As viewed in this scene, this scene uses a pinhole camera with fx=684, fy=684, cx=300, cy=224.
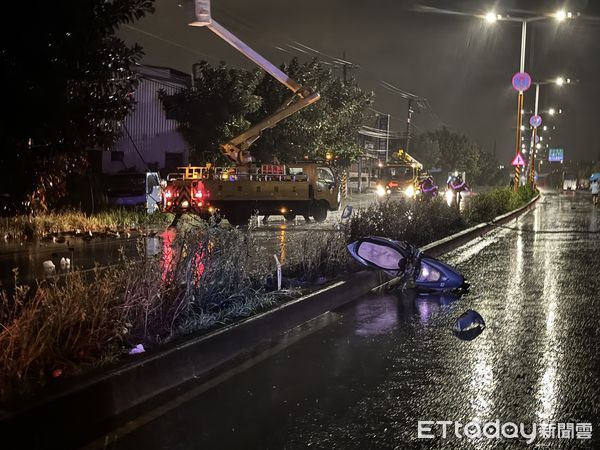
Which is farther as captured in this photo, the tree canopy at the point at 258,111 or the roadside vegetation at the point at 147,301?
the tree canopy at the point at 258,111

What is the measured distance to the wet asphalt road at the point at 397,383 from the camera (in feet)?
15.1

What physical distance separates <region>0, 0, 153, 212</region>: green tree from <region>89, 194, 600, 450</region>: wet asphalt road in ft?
6.97

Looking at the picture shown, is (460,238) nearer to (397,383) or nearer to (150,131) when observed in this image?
(397,383)

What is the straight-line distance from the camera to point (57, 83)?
5090 millimetres

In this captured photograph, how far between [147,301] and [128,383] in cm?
123

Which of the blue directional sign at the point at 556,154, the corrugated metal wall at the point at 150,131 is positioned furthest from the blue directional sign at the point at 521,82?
the blue directional sign at the point at 556,154

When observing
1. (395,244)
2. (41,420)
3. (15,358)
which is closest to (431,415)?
(41,420)

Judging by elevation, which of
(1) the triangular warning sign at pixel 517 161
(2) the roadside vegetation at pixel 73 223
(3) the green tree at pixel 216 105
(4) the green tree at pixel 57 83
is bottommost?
(2) the roadside vegetation at pixel 73 223

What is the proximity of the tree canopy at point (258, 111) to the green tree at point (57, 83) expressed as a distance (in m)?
24.3

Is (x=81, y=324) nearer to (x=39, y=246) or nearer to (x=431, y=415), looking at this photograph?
(x=431, y=415)

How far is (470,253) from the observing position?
50.9 ft

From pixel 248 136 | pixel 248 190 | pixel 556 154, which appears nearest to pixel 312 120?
pixel 248 136

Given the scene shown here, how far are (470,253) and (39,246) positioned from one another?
9746mm

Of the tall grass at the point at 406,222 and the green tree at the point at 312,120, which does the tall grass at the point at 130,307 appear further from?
the green tree at the point at 312,120
